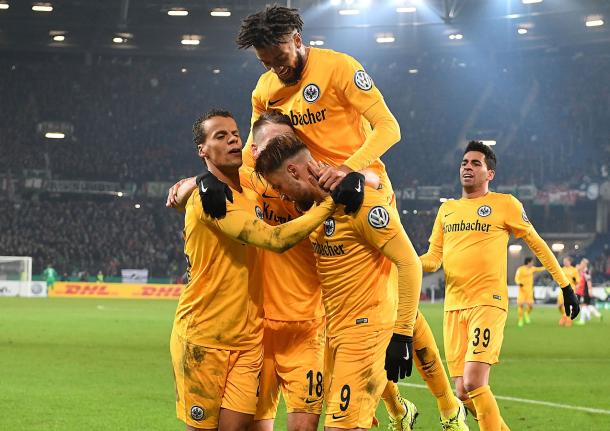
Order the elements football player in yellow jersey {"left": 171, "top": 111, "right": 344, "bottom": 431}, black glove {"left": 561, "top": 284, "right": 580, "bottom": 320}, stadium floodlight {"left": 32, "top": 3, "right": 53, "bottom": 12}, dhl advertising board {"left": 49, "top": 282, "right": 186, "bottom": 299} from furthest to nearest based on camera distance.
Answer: dhl advertising board {"left": 49, "top": 282, "right": 186, "bottom": 299}, stadium floodlight {"left": 32, "top": 3, "right": 53, "bottom": 12}, black glove {"left": 561, "top": 284, "right": 580, "bottom": 320}, football player in yellow jersey {"left": 171, "top": 111, "right": 344, "bottom": 431}

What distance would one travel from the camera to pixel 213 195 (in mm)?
4875

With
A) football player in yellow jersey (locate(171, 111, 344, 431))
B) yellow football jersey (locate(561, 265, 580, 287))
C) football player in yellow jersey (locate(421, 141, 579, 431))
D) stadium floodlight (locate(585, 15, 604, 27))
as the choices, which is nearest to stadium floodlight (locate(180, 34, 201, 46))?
stadium floodlight (locate(585, 15, 604, 27))

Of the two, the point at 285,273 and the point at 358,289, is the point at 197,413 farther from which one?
the point at 358,289

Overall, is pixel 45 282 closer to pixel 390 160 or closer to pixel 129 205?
pixel 129 205

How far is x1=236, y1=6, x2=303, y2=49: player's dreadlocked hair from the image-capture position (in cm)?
546

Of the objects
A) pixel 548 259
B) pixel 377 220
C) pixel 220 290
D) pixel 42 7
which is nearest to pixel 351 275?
pixel 377 220

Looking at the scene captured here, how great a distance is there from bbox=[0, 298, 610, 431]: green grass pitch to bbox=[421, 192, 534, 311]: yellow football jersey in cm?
129

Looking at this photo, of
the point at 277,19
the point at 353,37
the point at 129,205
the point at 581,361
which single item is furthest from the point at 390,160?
the point at 277,19

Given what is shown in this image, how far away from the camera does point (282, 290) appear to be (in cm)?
545

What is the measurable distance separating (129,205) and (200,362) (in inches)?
1961

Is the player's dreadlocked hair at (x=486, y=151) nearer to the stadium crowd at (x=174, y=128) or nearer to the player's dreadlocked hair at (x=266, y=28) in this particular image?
the player's dreadlocked hair at (x=266, y=28)

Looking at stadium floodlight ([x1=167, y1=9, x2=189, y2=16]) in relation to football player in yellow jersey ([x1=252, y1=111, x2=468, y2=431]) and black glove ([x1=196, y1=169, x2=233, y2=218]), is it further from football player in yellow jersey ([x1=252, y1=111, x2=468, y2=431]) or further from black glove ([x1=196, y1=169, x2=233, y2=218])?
black glove ([x1=196, y1=169, x2=233, y2=218])

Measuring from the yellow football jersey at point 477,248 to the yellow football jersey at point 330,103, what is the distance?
2.49 meters

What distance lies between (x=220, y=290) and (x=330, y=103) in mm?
1465
